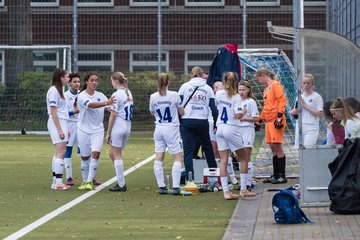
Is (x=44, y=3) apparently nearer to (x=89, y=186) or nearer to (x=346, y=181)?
(x=89, y=186)

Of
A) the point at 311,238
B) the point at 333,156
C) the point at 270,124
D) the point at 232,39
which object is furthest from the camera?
the point at 232,39

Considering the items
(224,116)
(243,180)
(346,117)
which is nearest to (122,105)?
(224,116)

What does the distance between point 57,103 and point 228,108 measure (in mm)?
3045

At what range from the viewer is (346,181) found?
47.1ft

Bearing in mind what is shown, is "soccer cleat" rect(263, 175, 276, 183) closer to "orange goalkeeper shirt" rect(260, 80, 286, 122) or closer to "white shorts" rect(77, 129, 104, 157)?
"orange goalkeeper shirt" rect(260, 80, 286, 122)

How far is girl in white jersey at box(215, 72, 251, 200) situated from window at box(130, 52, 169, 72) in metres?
22.2

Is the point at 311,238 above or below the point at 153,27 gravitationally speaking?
below

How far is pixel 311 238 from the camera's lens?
39.7 feet

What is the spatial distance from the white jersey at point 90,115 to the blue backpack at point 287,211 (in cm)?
549

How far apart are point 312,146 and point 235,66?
4324 millimetres

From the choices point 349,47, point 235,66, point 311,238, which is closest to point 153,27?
point 235,66

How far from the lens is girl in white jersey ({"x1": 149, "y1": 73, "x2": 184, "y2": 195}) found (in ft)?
56.7

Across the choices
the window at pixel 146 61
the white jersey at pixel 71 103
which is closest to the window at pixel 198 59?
the window at pixel 146 61

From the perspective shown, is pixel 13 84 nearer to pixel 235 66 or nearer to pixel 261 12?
pixel 261 12
